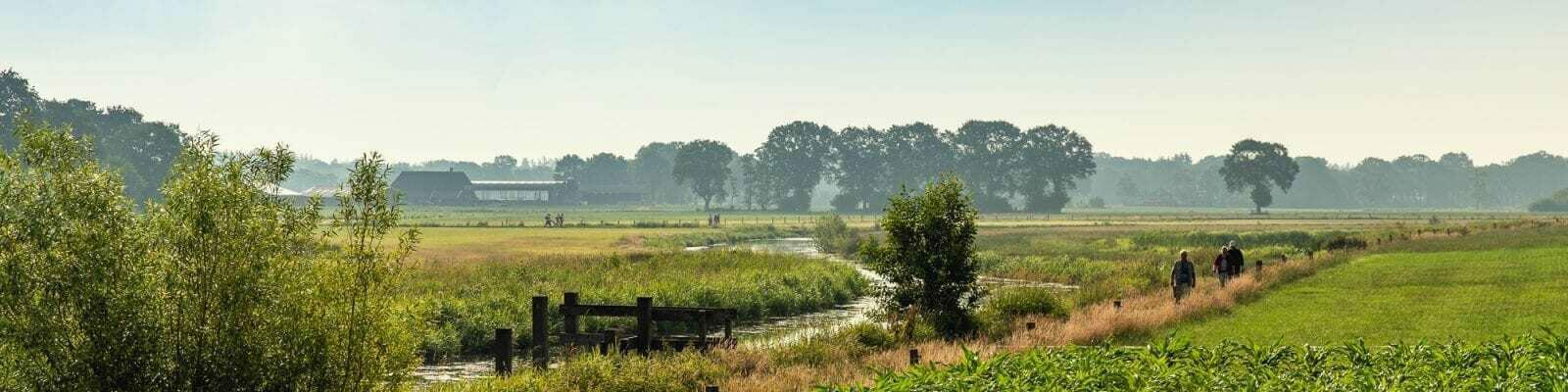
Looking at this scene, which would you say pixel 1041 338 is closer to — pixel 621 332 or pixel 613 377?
pixel 621 332

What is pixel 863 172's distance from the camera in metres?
196

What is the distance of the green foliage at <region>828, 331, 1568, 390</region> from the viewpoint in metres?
13.6

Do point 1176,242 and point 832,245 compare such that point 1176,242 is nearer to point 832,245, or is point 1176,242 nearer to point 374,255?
point 832,245

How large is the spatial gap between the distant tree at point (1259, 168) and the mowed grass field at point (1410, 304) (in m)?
137

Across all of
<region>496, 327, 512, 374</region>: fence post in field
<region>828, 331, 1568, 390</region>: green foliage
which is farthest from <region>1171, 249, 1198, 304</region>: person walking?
<region>496, 327, 512, 374</region>: fence post in field

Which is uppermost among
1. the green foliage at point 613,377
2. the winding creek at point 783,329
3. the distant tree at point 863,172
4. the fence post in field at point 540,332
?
the distant tree at point 863,172

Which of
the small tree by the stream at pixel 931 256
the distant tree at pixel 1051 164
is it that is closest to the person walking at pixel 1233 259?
the small tree by the stream at pixel 931 256

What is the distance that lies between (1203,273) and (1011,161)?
483 feet

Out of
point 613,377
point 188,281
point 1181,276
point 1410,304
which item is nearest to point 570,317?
point 613,377

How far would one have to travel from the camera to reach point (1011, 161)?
193625 millimetres

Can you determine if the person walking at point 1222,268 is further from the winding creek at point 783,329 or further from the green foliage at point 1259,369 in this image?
the green foliage at point 1259,369

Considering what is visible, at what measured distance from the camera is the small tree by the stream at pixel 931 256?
27438 millimetres

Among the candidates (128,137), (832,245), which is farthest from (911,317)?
(128,137)

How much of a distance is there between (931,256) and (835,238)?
5462 centimetres
